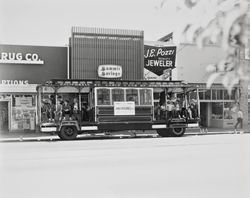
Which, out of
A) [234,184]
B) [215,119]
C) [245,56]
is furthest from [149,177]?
[215,119]

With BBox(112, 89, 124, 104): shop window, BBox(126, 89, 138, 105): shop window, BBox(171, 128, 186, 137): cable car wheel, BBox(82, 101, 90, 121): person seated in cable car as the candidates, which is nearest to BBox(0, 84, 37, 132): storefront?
BBox(82, 101, 90, 121): person seated in cable car

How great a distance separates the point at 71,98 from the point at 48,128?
3240 millimetres

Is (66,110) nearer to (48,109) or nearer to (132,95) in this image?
(48,109)

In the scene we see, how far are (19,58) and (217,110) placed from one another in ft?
43.5

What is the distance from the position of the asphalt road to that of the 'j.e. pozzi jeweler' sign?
10763 mm

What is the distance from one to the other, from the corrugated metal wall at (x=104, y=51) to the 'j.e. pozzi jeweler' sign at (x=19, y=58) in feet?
6.82

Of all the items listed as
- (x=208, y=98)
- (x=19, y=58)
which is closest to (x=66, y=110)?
(x=19, y=58)

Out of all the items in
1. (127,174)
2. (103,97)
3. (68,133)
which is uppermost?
(103,97)

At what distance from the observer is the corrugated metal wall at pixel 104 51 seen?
75.5 ft

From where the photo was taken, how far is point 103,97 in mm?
18688

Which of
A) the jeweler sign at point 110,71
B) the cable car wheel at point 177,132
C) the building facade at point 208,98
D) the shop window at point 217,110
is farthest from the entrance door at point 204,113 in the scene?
the cable car wheel at point 177,132

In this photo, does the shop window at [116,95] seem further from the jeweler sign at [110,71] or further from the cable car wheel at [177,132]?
the jeweler sign at [110,71]

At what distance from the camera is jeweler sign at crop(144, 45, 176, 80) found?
25078 millimetres

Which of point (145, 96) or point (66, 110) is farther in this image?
point (145, 96)
